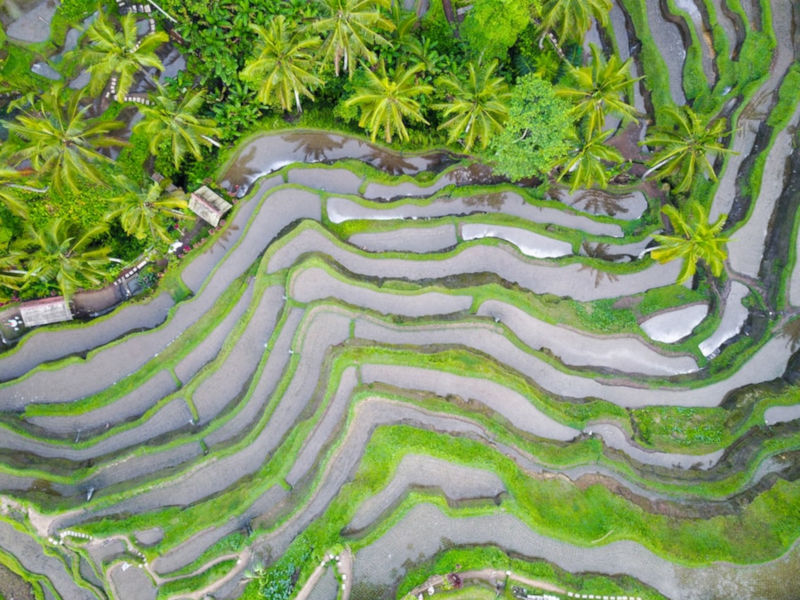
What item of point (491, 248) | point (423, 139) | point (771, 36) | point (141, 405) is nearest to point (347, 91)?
point (423, 139)

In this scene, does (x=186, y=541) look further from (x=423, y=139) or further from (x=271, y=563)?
(x=423, y=139)

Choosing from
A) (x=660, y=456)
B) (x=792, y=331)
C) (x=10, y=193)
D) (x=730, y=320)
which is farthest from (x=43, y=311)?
(x=792, y=331)

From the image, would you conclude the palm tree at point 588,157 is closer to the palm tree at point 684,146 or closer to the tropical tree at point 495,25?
the palm tree at point 684,146

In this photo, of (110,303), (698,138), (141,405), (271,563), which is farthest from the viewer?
(110,303)

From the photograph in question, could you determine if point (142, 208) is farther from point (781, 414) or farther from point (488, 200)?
point (781, 414)

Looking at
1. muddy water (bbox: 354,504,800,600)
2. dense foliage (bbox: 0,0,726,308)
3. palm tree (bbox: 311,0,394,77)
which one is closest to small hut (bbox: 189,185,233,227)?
dense foliage (bbox: 0,0,726,308)

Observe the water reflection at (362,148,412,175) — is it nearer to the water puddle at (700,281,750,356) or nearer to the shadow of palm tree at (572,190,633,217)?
the shadow of palm tree at (572,190,633,217)

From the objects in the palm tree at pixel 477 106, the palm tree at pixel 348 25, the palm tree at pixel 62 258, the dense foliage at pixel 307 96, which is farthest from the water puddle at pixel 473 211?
the palm tree at pixel 62 258
